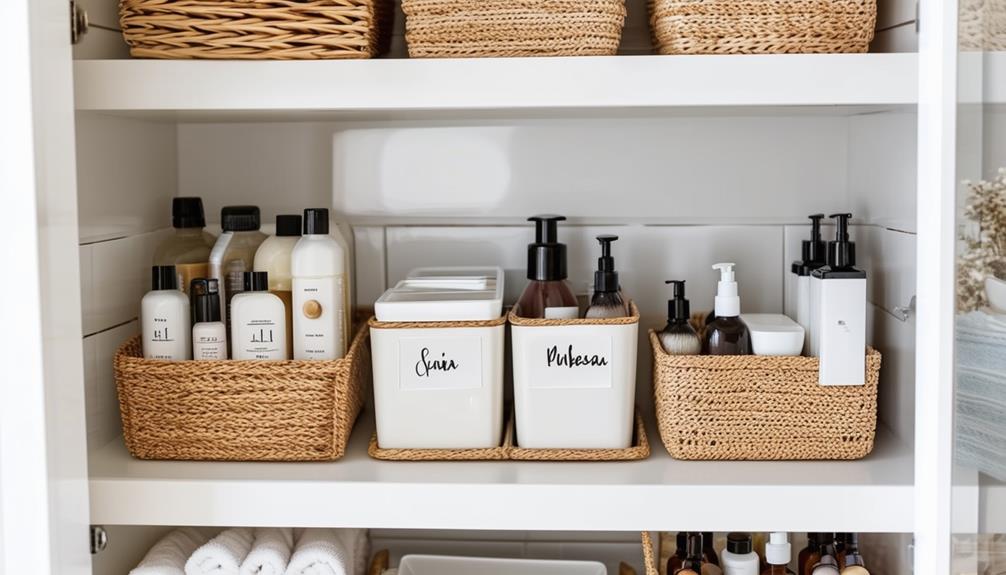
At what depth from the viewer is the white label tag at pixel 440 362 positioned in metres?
1.04

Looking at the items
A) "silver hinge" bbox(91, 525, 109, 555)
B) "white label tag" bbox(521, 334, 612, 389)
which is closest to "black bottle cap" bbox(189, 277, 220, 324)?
"silver hinge" bbox(91, 525, 109, 555)

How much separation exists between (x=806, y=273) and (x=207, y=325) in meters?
0.64

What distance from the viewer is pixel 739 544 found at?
1.08 meters

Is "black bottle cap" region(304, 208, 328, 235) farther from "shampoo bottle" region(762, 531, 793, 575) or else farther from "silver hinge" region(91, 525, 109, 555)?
"shampoo bottle" region(762, 531, 793, 575)

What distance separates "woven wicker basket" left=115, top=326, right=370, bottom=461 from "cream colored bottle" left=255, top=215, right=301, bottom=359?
8 cm

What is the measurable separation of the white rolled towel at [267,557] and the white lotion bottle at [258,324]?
0.66ft

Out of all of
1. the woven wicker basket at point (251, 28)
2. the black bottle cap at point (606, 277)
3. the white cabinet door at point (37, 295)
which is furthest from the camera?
the black bottle cap at point (606, 277)

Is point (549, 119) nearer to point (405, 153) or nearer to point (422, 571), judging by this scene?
point (405, 153)

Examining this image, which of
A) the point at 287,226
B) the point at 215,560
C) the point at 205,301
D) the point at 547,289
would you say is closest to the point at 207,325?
the point at 205,301

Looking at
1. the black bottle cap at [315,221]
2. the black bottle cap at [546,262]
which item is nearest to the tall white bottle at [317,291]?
the black bottle cap at [315,221]

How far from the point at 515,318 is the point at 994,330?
442 mm

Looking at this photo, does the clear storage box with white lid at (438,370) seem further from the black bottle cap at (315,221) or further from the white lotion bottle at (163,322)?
the white lotion bottle at (163,322)

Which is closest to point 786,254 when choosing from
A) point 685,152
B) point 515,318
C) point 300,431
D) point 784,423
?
point 685,152

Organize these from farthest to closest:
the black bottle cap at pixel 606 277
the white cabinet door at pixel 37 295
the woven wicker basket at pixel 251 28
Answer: the black bottle cap at pixel 606 277 < the woven wicker basket at pixel 251 28 < the white cabinet door at pixel 37 295
